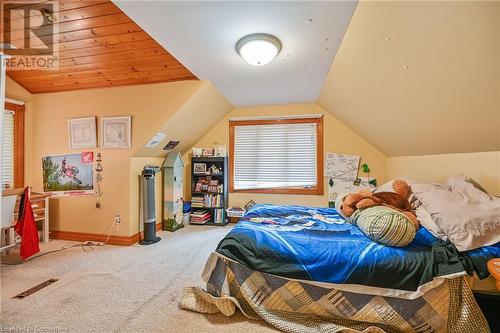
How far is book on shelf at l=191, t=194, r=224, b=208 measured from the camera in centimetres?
381

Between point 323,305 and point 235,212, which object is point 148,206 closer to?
point 235,212

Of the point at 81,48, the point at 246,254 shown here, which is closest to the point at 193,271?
the point at 246,254

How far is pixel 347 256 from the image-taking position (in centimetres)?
142

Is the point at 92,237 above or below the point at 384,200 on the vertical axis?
below

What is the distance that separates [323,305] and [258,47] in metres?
1.97

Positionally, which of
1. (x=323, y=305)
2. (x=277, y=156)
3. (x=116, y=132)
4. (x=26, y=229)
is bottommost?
(x=323, y=305)

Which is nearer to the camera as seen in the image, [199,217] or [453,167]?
[453,167]

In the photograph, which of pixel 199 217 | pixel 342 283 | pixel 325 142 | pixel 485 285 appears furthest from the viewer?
pixel 199 217

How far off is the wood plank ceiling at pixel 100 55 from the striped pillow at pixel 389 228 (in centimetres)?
237

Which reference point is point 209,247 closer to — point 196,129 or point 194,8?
point 196,129

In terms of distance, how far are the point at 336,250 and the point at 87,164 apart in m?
3.25

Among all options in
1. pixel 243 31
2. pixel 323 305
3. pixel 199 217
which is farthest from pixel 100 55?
pixel 323 305

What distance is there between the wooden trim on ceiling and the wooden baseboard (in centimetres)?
88

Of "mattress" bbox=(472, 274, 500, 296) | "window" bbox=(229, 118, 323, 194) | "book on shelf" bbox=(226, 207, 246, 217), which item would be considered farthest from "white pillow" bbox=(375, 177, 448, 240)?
"book on shelf" bbox=(226, 207, 246, 217)
